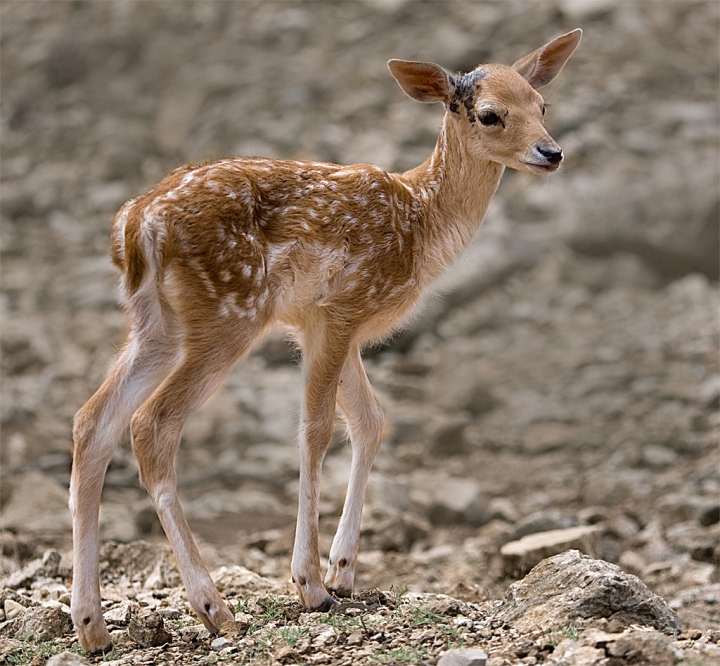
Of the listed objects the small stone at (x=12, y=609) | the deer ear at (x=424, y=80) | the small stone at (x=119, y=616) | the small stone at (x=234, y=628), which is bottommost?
the small stone at (x=12, y=609)

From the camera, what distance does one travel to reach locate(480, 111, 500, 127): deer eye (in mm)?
7527

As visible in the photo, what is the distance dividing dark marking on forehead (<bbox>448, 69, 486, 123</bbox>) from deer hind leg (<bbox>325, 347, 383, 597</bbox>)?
182 centimetres

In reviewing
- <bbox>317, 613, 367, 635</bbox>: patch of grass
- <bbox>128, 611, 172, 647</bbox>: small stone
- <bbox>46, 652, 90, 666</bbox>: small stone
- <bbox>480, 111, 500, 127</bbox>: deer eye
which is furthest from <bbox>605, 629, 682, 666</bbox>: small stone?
<bbox>480, 111, 500, 127</bbox>: deer eye

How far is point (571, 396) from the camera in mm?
15227

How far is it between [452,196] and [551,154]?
34.5 inches

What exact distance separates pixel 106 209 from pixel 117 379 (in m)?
13.4

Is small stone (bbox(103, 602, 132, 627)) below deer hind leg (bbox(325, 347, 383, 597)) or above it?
below

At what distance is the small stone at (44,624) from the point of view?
265 inches

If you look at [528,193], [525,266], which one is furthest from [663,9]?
[525,266]

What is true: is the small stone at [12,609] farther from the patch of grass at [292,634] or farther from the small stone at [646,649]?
the small stone at [646,649]

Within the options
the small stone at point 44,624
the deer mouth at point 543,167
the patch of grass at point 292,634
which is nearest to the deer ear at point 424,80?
the deer mouth at point 543,167

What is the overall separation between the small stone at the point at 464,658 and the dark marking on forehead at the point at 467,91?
12.2ft

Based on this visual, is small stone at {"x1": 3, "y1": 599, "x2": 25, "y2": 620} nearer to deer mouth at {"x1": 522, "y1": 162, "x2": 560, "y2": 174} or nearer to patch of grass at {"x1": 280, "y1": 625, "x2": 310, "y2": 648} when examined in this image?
patch of grass at {"x1": 280, "y1": 625, "x2": 310, "y2": 648}

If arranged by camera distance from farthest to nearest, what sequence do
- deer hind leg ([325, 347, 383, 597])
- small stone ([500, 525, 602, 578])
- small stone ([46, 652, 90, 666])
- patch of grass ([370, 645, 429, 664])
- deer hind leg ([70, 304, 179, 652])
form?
small stone ([500, 525, 602, 578]), deer hind leg ([325, 347, 383, 597]), deer hind leg ([70, 304, 179, 652]), small stone ([46, 652, 90, 666]), patch of grass ([370, 645, 429, 664])
